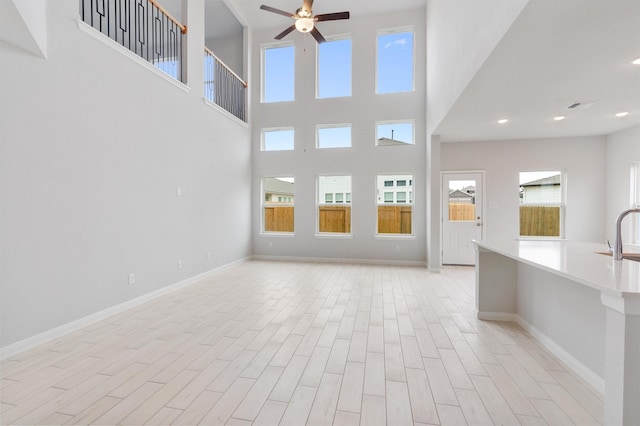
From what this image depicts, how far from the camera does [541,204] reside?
6094 millimetres

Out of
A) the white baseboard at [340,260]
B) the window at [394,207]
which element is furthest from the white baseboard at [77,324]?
the window at [394,207]

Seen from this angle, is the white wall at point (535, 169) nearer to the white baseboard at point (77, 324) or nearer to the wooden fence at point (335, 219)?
the wooden fence at point (335, 219)

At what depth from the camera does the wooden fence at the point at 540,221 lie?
19.9 ft

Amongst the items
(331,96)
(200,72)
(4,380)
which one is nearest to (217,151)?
(200,72)

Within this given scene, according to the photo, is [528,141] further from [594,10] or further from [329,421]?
[329,421]

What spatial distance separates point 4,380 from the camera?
2059 millimetres

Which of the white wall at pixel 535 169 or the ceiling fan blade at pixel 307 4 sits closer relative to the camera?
the ceiling fan blade at pixel 307 4

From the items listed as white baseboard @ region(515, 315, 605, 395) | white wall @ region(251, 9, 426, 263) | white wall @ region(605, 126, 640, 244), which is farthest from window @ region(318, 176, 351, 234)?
white wall @ region(605, 126, 640, 244)

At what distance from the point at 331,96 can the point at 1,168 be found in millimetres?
5939

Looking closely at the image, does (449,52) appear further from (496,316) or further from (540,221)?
(540,221)

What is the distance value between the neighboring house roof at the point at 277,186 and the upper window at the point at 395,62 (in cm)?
315

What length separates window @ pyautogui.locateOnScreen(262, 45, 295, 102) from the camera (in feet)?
23.5

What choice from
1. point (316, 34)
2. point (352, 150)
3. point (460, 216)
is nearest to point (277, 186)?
point (352, 150)

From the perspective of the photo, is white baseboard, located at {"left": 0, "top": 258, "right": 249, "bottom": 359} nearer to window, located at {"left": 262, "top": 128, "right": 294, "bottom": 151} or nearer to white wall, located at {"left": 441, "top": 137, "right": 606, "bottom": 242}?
window, located at {"left": 262, "top": 128, "right": 294, "bottom": 151}
